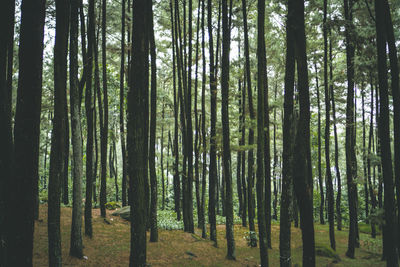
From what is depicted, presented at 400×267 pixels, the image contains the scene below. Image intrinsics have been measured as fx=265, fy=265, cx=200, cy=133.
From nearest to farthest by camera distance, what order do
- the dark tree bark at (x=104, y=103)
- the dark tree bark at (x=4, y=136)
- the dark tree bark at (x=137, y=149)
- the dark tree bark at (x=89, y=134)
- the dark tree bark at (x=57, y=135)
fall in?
the dark tree bark at (x=4, y=136)
the dark tree bark at (x=137, y=149)
the dark tree bark at (x=57, y=135)
the dark tree bark at (x=89, y=134)
the dark tree bark at (x=104, y=103)

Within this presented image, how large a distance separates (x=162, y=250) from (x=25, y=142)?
885 centimetres

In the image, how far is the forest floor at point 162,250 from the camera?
9336 millimetres

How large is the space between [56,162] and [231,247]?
8137mm

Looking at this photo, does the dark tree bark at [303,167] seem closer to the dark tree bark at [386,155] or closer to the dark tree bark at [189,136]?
the dark tree bark at [386,155]

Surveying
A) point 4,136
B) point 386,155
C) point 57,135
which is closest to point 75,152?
point 57,135

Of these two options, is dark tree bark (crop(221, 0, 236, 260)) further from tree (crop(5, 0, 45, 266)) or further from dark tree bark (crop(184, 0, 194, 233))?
tree (crop(5, 0, 45, 266))

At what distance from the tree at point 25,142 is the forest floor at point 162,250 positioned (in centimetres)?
490

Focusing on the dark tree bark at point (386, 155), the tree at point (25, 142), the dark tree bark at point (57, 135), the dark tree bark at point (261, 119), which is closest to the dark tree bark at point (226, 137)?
the dark tree bark at point (261, 119)

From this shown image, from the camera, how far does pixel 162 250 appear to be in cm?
1145

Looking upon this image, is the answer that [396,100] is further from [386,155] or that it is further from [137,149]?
[137,149]

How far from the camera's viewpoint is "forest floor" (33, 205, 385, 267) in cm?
934

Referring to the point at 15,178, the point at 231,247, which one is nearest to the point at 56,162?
the point at 15,178

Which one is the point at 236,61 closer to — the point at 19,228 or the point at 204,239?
the point at 204,239

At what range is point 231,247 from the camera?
38.1 feet
